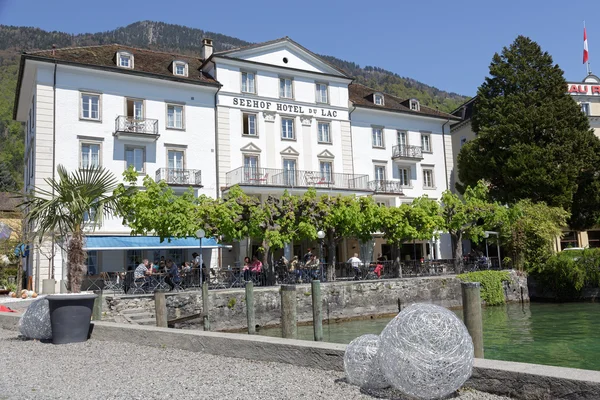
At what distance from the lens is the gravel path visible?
6.74 m

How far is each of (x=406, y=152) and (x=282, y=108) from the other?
9.51m

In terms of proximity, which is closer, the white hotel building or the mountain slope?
the white hotel building

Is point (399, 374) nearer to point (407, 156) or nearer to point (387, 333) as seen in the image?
point (387, 333)

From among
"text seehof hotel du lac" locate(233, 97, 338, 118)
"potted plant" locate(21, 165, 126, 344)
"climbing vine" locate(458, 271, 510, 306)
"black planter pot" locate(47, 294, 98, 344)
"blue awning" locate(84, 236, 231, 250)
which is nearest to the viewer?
"black planter pot" locate(47, 294, 98, 344)

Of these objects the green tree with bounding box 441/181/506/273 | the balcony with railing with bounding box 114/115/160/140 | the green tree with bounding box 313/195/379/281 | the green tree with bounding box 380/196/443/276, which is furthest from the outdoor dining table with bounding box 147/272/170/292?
the green tree with bounding box 441/181/506/273

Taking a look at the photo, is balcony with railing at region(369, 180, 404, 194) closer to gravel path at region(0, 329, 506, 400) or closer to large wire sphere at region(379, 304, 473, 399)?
gravel path at region(0, 329, 506, 400)

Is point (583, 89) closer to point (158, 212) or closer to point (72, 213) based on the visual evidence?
point (158, 212)

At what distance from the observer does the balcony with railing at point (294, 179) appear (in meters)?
31.6

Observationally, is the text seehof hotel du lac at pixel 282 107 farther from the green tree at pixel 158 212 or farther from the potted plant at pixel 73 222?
the potted plant at pixel 73 222

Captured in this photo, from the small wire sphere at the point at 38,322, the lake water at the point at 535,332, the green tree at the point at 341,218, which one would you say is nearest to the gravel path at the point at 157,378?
the small wire sphere at the point at 38,322

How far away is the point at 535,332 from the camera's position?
1916 centimetres

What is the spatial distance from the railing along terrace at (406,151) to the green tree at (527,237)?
9213 millimetres

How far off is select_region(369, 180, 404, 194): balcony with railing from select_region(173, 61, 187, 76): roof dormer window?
13.3 meters

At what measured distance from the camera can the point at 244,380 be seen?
295 inches
